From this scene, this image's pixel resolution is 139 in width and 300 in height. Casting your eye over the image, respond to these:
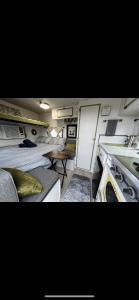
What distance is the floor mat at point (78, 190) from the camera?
55.2 inches

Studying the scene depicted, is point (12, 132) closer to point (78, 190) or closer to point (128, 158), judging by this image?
point (78, 190)

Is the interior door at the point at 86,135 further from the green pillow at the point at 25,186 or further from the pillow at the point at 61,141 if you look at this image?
the green pillow at the point at 25,186

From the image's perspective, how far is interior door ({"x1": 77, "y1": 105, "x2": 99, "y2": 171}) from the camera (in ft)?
6.81

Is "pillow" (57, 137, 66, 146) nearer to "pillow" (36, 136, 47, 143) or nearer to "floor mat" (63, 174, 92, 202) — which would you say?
"pillow" (36, 136, 47, 143)

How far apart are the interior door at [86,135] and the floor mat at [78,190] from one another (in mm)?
526

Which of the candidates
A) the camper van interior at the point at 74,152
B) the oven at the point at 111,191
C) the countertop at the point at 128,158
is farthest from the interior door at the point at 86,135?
the oven at the point at 111,191

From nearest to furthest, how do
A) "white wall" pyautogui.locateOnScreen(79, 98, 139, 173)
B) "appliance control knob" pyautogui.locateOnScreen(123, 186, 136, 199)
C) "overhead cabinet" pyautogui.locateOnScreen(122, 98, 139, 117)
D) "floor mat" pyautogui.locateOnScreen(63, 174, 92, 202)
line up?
"appliance control knob" pyautogui.locateOnScreen(123, 186, 136, 199) < "overhead cabinet" pyautogui.locateOnScreen(122, 98, 139, 117) < "floor mat" pyautogui.locateOnScreen(63, 174, 92, 202) < "white wall" pyautogui.locateOnScreen(79, 98, 139, 173)

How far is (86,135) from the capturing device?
2230 millimetres

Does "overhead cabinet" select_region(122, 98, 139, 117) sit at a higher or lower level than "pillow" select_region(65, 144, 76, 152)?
higher

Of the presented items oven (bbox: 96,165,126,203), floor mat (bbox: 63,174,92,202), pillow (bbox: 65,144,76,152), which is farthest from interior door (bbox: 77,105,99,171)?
oven (bbox: 96,165,126,203)

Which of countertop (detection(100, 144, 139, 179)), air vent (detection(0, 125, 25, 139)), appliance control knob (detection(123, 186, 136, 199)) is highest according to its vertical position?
air vent (detection(0, 125, 25, 139))

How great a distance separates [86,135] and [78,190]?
1.41 m
